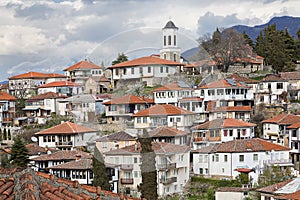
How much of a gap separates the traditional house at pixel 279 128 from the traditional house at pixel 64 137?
9.07 meters

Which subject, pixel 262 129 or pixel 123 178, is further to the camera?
pixel 262 129

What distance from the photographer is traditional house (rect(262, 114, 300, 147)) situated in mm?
26469

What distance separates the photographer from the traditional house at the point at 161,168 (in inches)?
770

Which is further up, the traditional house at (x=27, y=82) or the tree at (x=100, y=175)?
the traditional house at (x=27, y=82)

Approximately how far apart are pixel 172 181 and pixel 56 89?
19.8 metres

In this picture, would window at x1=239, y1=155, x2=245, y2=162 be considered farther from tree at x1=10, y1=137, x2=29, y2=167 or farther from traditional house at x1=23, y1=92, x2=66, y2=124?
traditional house at x1=23, y1=92, x2=66, y2=124

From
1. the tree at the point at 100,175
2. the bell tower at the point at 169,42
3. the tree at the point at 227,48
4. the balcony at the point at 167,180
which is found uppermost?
the tree at the point at 227,48

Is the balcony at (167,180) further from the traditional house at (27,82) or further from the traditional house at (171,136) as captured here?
the traditional house at (27,82)

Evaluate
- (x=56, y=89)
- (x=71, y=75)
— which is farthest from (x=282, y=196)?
(x=71, y=75)

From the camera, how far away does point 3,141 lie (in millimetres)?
31125

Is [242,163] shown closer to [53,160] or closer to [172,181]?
[172,181]

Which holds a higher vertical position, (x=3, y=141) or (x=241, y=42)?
(x=241, y=42)

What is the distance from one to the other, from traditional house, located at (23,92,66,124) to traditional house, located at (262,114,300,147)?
575 inches

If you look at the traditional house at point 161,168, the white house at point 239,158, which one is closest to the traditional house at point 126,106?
the traditional house at point 161,168
